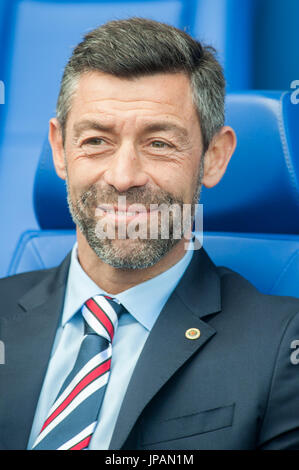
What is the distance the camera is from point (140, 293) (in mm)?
1438

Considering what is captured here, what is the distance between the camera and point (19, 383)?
4.47 feet

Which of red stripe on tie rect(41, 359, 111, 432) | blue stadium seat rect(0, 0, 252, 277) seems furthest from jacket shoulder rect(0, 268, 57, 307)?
blue stadium seat rect(0, 0, 252, 277)

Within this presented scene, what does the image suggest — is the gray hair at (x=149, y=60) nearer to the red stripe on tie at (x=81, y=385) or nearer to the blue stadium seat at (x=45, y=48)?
the red stripe on tie at (x=81, y=385)

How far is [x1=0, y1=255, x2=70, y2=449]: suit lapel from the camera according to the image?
1.31m

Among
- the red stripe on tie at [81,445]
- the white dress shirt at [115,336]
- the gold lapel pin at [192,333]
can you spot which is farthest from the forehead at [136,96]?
the red stripe on tie at [81,445]

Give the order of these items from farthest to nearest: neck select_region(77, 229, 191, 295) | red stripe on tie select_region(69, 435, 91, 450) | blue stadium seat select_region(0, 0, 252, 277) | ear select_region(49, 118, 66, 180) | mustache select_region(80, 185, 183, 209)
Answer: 1. blue stadium seat select_region(0, 0, 252, 277)
2. ear select_region(49, 118, 66, 180)
3. neck select_region(77, 229, 191, 295)
4. mustache select_region(80, 185, 183, 209)
5. red stripe on tie select_region(69, 435, 91, 450)

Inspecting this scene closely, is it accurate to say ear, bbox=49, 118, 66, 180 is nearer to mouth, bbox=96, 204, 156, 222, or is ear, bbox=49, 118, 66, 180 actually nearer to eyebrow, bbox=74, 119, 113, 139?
eyebrow, bbox=74, 119, 113, 139

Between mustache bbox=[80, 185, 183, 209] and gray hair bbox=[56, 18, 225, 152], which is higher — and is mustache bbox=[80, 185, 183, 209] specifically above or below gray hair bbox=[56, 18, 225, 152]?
below

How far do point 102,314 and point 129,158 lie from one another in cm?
33

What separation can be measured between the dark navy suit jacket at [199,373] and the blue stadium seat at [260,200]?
14 cm

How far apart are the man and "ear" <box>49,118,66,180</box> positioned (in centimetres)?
5

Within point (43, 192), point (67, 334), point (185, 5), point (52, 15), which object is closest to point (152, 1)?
point (185, 5)

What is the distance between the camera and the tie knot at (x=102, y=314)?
1.38 meters
